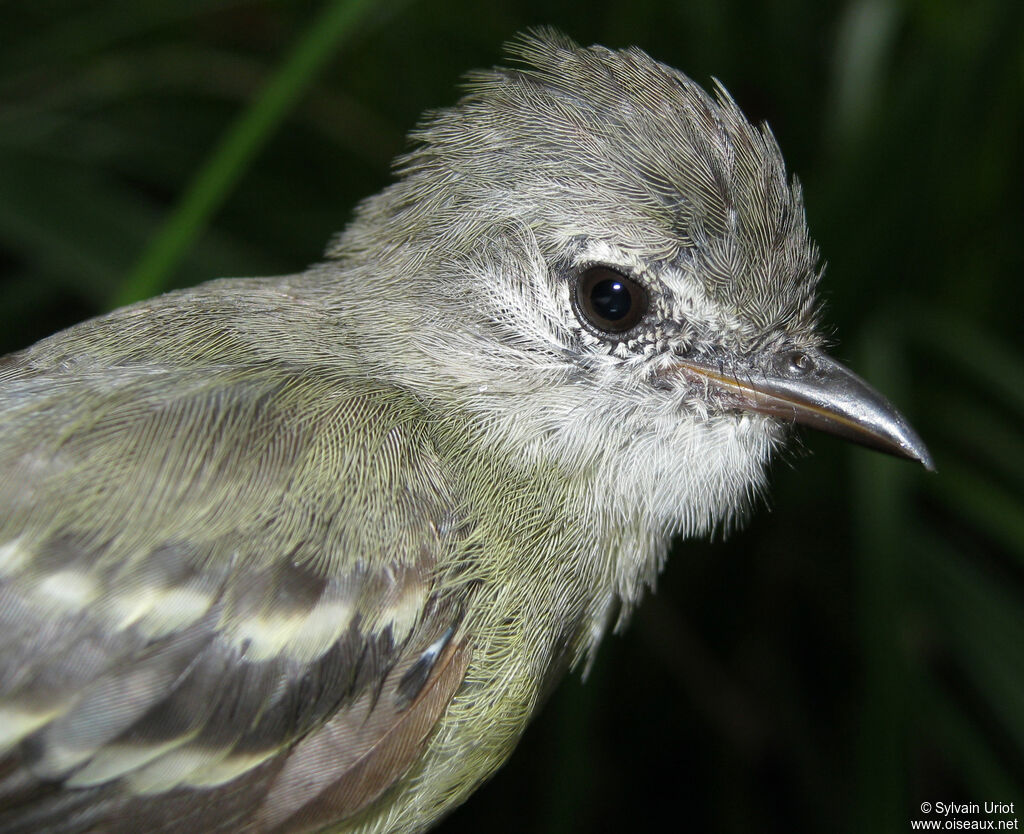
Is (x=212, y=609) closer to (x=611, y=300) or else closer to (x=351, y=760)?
(x=351, y=760)

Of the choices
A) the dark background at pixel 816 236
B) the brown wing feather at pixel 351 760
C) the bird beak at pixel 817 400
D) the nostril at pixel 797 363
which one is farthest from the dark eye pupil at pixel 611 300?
the dark background at pixel 816 236

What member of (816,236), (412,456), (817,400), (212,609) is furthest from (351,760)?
(816,236)

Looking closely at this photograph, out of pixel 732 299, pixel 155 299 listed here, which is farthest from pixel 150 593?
pixel 732 299

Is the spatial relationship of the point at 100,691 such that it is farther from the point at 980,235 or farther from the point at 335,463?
the point at 980,235

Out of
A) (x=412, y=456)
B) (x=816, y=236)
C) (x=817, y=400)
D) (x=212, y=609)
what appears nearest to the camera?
(x=212, y=609)

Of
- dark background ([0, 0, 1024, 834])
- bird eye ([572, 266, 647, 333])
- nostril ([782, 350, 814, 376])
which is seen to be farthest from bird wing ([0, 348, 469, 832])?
dark background ([0, 0, 1024, 834])

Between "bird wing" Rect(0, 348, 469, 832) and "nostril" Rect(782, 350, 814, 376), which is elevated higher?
"nostril" Rect(782, 350, 814, 376)

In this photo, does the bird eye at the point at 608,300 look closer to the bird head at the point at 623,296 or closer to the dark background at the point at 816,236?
the bird head at the point at 623,296

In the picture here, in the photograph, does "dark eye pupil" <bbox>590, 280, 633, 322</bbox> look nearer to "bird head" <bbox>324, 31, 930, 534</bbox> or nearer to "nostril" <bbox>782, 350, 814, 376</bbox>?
"bird head" <bbox>324, 31, 930, 534</bbox>
